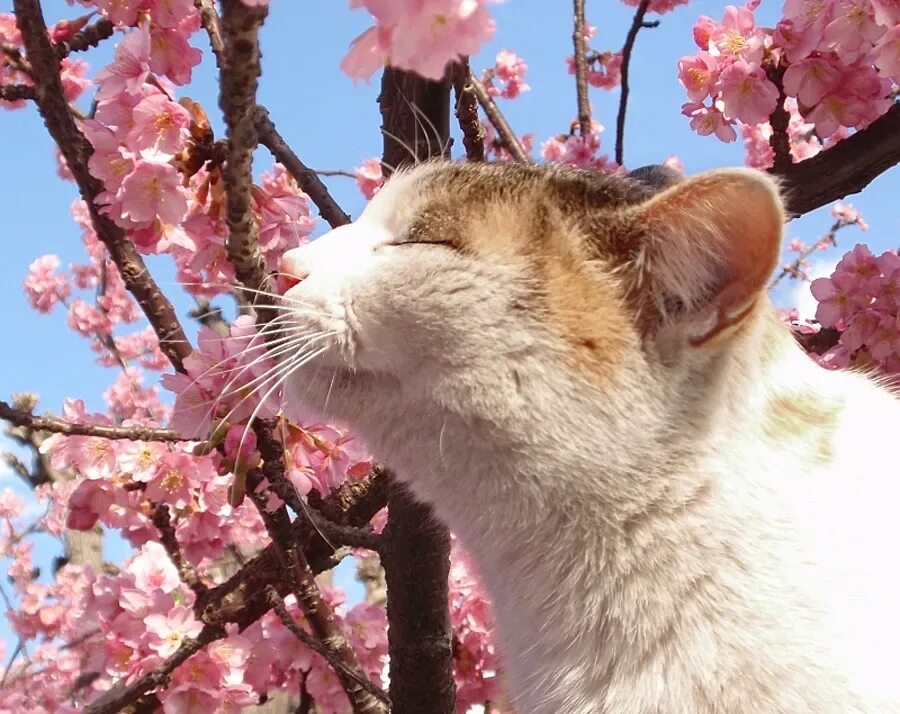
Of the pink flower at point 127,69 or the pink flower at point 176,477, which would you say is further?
the pink flower at point 176,477

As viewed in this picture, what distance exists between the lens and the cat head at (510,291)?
1.12 meters

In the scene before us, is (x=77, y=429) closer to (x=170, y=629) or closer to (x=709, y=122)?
(x=170, y=629)

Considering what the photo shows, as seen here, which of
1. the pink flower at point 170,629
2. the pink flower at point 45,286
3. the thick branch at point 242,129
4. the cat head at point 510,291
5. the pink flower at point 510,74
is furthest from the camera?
the pink flower at point 45,286

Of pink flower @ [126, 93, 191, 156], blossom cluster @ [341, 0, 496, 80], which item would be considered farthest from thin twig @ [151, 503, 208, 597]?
blossom cluster @ [341, 0, 496, 80]

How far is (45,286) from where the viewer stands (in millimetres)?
7148

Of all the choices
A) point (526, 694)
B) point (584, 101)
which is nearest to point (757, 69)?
point (584, 101)

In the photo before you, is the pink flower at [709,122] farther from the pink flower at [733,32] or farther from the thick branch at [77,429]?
the thick branch at [77,429]

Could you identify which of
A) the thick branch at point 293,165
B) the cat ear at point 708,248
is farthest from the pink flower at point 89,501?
the cat ear at point 708,248

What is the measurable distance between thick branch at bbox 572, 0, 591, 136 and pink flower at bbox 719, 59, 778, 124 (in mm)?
1194

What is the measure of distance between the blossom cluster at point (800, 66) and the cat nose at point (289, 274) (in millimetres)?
1504

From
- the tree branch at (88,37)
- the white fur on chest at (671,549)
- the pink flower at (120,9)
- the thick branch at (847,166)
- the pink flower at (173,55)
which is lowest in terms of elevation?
the white fur on chest at (671,549)

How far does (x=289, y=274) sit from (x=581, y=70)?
2580mm

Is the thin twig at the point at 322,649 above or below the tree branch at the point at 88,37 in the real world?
below

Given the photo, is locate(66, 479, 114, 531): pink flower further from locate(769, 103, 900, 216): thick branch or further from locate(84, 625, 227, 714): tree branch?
locate(769, 103, 900, 216): thick branch
